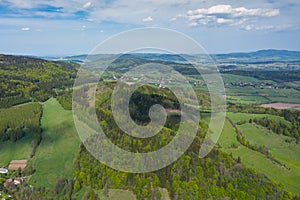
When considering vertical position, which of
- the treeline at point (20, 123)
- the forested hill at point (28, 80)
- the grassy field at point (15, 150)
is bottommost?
the grassy field at point (15, 150)

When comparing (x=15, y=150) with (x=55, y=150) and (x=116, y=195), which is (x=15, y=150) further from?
(x=116, y=195)

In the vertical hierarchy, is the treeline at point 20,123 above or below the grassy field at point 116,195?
above

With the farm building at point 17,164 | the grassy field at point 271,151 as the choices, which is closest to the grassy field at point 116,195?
the farm building at point 17,164

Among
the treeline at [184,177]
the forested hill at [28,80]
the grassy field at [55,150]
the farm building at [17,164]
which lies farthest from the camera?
the forested hill at [28,80]

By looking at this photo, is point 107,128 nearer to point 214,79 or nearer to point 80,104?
point 80,104

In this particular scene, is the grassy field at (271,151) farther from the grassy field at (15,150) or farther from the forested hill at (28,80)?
the forested hill at (28,80)

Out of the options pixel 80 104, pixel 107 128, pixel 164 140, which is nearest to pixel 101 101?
pixel 80 104
